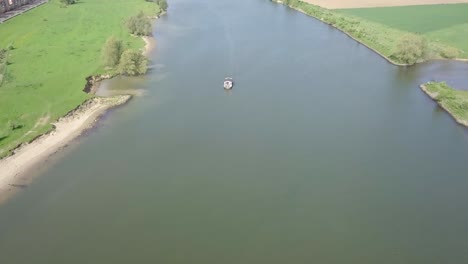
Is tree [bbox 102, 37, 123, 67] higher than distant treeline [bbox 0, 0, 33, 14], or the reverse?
distant treeline [bbox 0, 0, 33, 14]

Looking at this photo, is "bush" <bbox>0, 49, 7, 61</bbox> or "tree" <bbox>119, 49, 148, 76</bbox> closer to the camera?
"tree" <bbox>119, 49, 148, 76</bbox>

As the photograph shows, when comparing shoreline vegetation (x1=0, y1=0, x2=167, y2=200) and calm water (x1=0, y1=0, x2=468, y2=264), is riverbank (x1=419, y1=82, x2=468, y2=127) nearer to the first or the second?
calm water (x1=0, y1=0, x2=468, y2=264)

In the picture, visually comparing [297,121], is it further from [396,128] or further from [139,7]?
[139,7]

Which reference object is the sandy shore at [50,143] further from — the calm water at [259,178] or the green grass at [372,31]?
the green grass at [372,31]

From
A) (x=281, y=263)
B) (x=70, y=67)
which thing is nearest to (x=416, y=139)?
(x=281, y=263)

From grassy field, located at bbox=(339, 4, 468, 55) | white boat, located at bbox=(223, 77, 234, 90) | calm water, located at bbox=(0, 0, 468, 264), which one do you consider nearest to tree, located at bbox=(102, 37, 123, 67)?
calm water, located at bbox=(0, 0, 468, 264)

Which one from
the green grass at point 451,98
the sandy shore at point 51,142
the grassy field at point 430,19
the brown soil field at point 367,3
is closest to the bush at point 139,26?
the sandy shore at point 51,142
